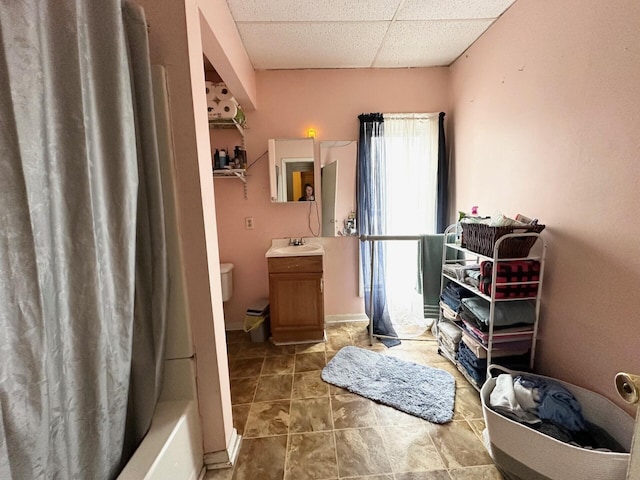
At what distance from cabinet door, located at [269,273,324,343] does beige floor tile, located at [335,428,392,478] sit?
37.5 inches

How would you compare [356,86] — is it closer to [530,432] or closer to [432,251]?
[432,251]

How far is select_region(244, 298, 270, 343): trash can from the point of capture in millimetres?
2373

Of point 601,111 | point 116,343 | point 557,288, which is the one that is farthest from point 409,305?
point 116,343

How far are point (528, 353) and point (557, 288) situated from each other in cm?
44

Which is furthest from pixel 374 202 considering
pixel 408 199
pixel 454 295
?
pixel 454 295

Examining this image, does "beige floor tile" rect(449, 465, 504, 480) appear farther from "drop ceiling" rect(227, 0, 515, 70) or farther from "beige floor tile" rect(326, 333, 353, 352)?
"drop ceiling" rect(227, 0, 515, 70)

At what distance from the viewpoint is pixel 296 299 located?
2.33 m

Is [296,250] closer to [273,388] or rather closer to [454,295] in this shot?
[273,388]

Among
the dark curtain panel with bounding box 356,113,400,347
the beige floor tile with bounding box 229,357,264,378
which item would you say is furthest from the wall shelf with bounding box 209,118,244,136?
the beige floor tile with bounding box 229,357,264,378

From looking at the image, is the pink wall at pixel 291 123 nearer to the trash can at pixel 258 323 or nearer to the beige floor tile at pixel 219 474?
the trash can at pixel 258 323

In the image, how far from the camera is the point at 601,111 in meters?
1.17

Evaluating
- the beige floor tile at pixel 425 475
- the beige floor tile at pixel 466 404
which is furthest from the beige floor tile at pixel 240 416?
the beige floor tile at pixel 466 404

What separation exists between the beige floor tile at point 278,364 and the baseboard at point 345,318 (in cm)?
66

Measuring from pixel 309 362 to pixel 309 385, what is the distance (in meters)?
0.27
